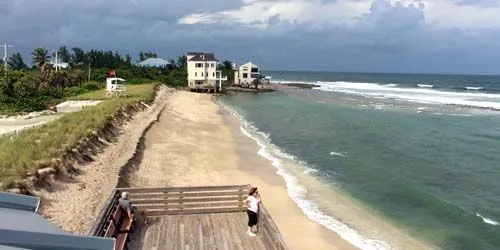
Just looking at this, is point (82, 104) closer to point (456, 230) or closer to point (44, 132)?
point (44, 132)

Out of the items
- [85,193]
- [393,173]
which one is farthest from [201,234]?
[393,173]

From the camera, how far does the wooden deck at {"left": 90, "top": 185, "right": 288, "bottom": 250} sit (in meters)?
10.5

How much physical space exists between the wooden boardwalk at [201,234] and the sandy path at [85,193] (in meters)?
2.75

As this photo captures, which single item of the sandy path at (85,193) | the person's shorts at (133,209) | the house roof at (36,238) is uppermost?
the house roof at (36,238)

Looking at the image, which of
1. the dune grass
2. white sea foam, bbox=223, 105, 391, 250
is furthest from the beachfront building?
the dune grass

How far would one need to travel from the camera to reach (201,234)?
11.1 metres

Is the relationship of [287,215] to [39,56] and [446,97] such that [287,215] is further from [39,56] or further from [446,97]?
[446,97]

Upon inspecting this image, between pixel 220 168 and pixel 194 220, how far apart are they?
41.2ft

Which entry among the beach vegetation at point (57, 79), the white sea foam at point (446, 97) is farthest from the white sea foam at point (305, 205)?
the white sea foam at point (446, 97)

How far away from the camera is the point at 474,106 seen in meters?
70.8

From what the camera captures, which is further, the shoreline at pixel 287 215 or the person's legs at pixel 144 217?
the shoreline at pixel 287 215

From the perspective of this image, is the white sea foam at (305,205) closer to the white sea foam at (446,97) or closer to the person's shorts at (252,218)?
the person's shorts at (252,218)

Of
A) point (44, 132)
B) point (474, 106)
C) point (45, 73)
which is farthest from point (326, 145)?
point (474, 106)

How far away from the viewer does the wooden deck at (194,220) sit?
1053 cm
